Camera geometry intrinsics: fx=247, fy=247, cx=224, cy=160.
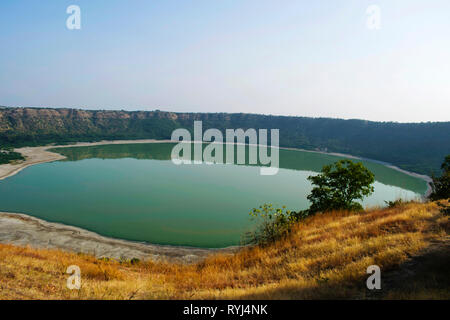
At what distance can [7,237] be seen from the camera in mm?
20312

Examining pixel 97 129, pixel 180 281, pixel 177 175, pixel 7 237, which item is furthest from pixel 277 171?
pixel 97 129

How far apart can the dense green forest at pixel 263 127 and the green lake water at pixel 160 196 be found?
97.4 ft

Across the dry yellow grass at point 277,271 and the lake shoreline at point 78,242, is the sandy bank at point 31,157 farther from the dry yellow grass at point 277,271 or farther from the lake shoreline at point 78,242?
the dry yellow grass at point 277,271

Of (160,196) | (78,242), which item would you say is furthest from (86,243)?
(160,196)

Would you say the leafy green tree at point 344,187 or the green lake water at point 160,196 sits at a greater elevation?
the leafy green tree at point 344,187

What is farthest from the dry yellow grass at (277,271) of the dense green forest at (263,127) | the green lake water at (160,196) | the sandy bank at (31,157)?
the dense green forest at (263,127)

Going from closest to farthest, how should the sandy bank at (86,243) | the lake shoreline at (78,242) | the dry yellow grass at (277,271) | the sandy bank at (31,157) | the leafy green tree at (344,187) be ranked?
the dry yellow grass at (277,271) → the leafy green tree at (344,187) → the sandy bank at (86,243) → the lake shoreline at (78,242) → the sandy bank at (31,157)

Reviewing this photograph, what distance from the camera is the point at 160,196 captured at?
37875 millimetres

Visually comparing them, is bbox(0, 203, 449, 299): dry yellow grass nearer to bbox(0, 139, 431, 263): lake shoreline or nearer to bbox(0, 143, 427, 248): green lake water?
bbox(0, 143, 427, 248): green lake water

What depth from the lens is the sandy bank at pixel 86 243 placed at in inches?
722

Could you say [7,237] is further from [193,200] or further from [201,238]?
[193,200]

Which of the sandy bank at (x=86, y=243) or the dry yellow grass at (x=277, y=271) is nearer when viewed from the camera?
the dry yellow grass at (x=277, y=271)

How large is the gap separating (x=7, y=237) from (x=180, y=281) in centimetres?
2150
